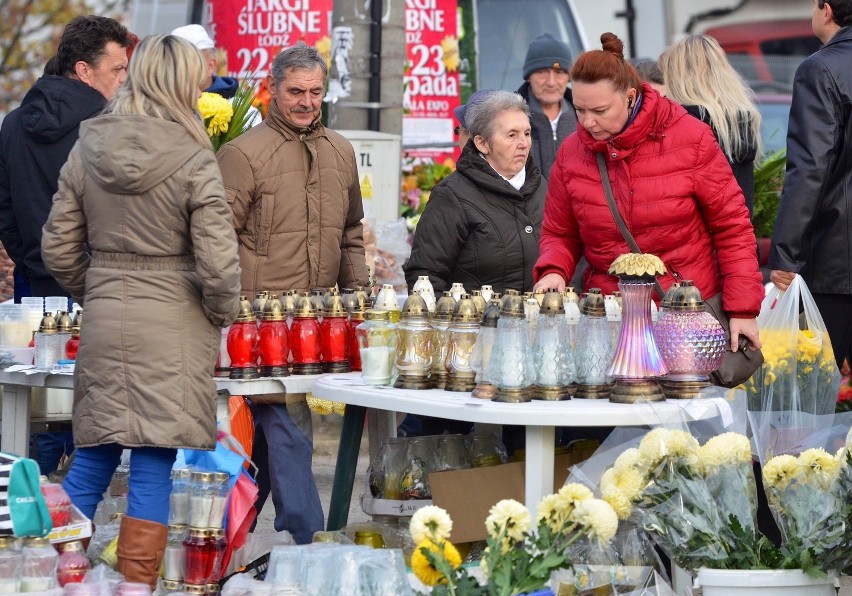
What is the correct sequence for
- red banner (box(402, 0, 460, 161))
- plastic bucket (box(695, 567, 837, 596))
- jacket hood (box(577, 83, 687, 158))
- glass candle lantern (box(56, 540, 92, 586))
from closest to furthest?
plastic bucket (box(695, 567, 837, 596)) < glass candle lantern (box(56, 540, 92, 586)) < jacket hood (box(577, 83, 687, 158)) < red banner (box(402, 0, 460, 161))

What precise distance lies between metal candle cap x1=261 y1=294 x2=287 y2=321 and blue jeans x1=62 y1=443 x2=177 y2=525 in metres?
0.57

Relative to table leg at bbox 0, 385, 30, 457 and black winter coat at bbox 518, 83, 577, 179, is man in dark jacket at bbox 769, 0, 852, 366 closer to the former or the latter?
black winter coat at bbox 518, 83, 577, 179

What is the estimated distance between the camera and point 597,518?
11.4ft

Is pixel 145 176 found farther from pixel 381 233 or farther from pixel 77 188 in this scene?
pixel 381 233

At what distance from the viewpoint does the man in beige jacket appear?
15.7 ft

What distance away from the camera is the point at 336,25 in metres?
8.05

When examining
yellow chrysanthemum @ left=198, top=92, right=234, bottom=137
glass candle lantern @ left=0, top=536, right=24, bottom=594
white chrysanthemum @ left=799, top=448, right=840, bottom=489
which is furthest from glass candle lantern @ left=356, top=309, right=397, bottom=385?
yellow chrysanthemum @ left=198, top=92, right=234, bottom=137

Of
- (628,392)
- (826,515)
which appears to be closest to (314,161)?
(628,392)

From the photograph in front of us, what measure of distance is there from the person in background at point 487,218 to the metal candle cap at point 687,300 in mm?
1194

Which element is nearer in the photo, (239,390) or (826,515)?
(826,515)

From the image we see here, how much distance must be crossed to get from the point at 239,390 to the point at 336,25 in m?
3.98

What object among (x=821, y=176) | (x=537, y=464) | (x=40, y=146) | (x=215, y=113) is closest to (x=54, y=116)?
(x=40, y=146)

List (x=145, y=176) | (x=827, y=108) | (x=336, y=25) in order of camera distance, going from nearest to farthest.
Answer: (x=145, y=176) < (x=827, y=108) < (x=336, y=25)

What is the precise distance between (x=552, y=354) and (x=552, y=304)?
154mm
